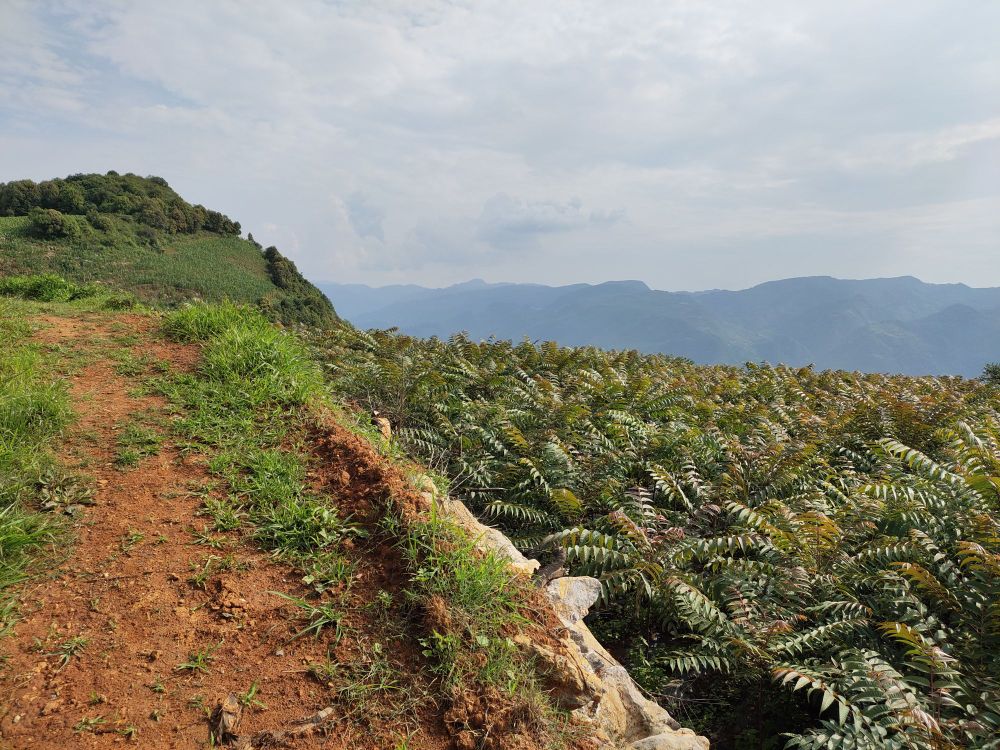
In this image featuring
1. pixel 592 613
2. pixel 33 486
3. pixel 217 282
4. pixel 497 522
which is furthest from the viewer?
pixel 217 282

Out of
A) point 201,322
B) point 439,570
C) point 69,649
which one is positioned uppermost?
point 201,322

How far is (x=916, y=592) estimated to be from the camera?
3930 mm

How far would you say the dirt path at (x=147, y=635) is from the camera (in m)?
2.17

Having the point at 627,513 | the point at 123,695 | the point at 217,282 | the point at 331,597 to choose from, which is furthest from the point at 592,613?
the point at 217,282

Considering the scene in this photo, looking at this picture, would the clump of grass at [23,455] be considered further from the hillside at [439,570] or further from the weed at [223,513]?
the weed at [223,513]

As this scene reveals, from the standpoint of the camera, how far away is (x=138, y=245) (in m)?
67.0

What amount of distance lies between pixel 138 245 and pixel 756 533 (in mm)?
80558

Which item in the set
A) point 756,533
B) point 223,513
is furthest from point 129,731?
point 756,533

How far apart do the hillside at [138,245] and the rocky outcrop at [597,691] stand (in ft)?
143

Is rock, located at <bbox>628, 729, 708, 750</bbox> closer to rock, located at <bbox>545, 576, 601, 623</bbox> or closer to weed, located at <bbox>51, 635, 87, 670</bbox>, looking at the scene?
rock, located at <bbox>545, 576, 601, 623</bbox>

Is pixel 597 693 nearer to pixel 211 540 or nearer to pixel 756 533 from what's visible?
pixel 211 540

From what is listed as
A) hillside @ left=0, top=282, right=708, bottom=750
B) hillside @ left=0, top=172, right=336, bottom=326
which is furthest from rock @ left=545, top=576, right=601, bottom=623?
hillside @ left=0, top=172, right=336, bottom=326

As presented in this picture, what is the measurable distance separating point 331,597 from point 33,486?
81.1 inches

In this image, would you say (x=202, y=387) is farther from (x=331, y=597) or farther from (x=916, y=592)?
(x=916, y=592)
